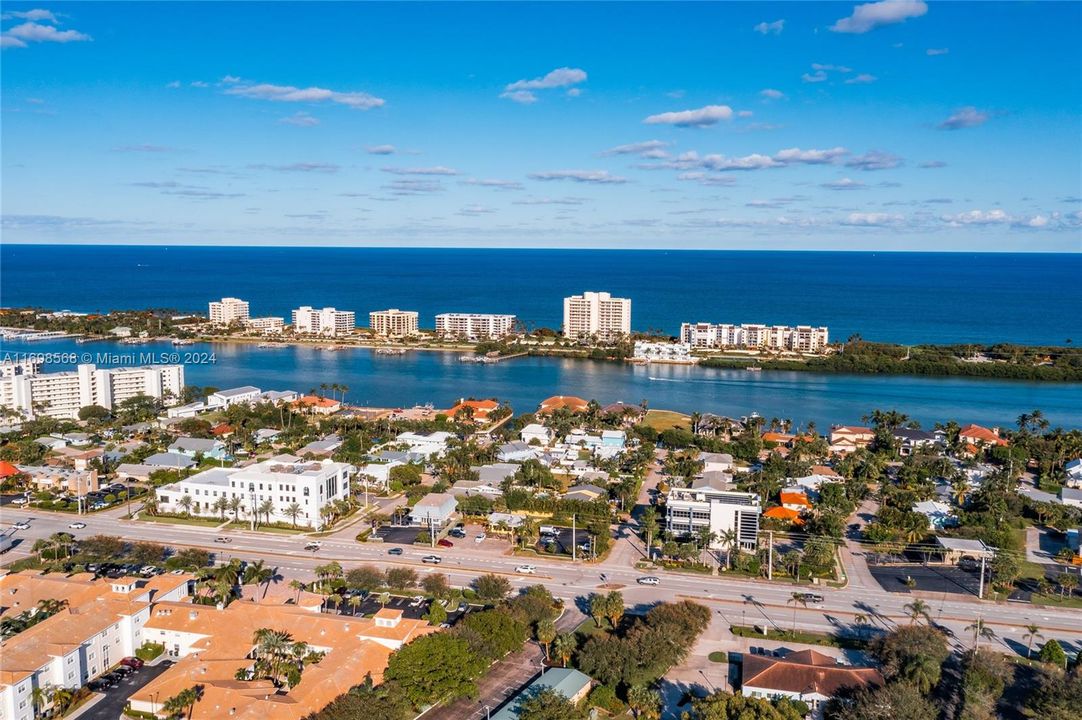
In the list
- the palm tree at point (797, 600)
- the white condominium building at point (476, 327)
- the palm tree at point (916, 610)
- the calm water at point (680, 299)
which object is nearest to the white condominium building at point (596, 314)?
the white condominium building at point (476, 327)

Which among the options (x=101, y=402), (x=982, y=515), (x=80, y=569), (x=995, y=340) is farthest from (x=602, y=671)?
(x=995, y=340)

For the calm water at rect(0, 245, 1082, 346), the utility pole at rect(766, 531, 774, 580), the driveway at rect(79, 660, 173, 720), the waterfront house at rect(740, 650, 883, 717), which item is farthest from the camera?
the calm water at rect(0, 245, 1082, 346)

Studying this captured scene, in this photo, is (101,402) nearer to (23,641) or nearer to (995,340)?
(23,641)

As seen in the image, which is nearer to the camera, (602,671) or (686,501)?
(602,671)

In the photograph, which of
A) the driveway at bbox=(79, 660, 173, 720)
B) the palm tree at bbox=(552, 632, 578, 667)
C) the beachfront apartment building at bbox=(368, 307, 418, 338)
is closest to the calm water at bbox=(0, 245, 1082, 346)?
the beachfront apartment building at bbox=(368, 307, 418, 338)

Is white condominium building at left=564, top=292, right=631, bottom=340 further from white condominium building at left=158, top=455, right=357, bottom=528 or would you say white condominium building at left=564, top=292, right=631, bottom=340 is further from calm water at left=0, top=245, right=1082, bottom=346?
white condominium building at left=158, top=455, right=357, bottom=528

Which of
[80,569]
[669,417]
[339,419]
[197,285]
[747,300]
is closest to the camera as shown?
[80,569]
